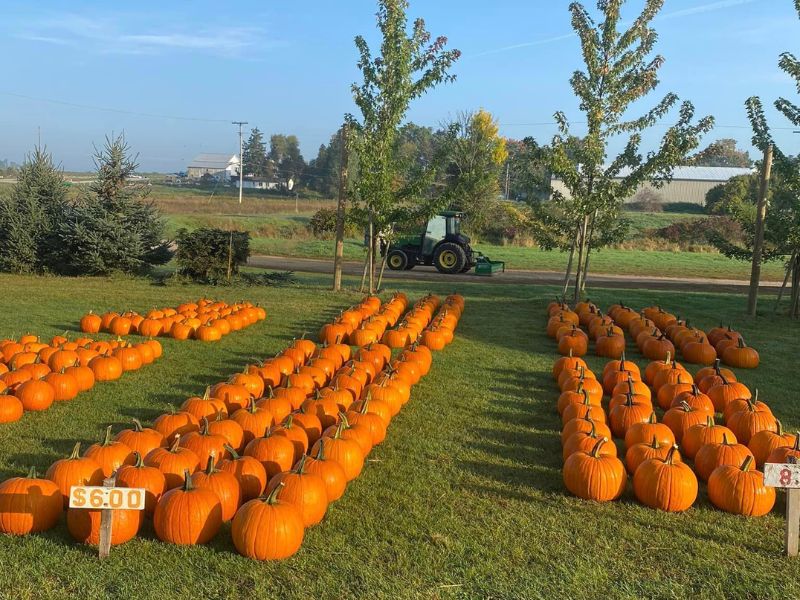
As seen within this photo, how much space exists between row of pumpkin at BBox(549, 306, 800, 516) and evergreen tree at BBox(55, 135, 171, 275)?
564 inches

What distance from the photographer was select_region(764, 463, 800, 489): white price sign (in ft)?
14.2

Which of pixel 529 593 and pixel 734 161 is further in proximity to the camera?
pixel 734 161

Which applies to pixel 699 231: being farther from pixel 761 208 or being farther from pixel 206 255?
pixel 206 255

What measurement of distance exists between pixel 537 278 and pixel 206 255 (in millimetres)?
11007

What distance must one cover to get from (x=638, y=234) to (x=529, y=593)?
4321 centimetres

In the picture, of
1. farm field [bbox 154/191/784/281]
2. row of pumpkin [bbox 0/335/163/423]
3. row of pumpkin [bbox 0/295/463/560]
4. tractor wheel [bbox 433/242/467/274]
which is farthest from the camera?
farm field [bbox 154/191/784/281]

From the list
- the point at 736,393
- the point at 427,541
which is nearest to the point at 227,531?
the point at 427,541

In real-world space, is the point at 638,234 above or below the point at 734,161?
below

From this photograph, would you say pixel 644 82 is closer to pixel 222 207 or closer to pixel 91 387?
pixel 91 387

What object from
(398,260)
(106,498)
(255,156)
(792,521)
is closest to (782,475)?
(792,521)

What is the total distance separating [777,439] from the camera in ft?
20.0

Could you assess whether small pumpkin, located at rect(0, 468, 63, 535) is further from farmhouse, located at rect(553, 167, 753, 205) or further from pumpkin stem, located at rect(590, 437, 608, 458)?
farmhouse, located at rect(553, 167, 753, 205)

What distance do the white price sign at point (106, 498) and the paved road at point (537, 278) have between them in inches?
713

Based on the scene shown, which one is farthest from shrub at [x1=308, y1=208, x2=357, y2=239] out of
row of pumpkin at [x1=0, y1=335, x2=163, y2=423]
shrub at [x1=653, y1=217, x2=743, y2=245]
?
row of pumpkin at [x1=0, y1=335, x2=163, y2=423]
